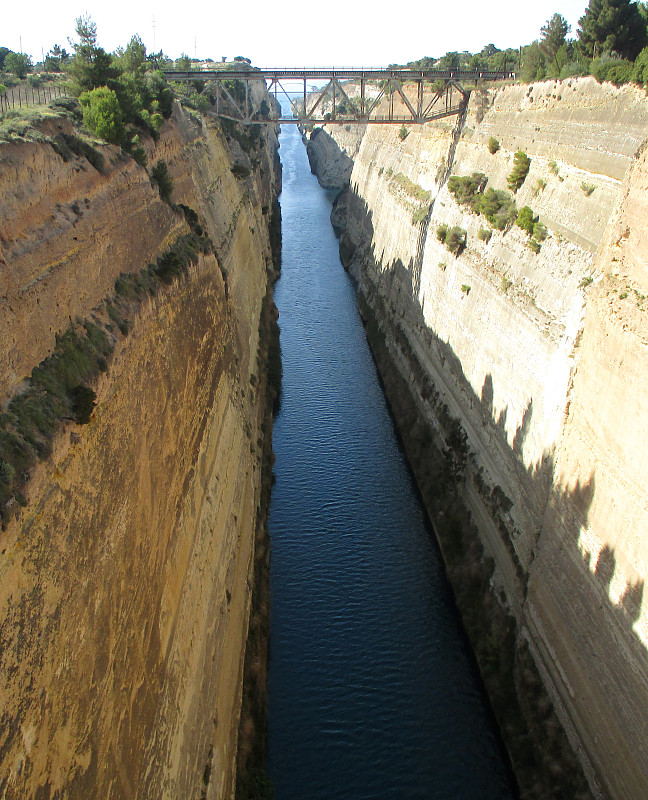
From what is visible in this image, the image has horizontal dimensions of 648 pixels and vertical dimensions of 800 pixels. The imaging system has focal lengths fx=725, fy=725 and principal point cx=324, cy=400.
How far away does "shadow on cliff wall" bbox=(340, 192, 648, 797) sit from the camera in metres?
10.7

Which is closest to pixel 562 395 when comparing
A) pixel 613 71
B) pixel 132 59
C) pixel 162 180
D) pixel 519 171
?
pixel 613 71

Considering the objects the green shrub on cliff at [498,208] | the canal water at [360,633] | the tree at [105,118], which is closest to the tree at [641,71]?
the green shrub on cliff at [498,208]

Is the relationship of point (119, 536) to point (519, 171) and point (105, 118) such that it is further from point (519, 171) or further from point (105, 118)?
point (519, 171)

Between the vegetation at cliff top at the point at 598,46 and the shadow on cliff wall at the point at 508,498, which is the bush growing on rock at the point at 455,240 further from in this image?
the vegetation at cliff top at the point at 598,46

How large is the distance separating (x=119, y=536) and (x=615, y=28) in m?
20.9

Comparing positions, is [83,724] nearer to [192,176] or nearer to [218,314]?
[218,314]

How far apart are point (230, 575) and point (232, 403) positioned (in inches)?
182

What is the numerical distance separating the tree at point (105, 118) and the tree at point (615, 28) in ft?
47.6

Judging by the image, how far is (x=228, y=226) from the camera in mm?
22125

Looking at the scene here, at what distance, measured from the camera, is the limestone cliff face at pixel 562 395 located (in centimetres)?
1069

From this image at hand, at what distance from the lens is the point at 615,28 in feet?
69.4

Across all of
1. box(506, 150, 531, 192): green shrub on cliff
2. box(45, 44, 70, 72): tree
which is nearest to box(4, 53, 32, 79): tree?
box(45, 44, 70, 72): tree

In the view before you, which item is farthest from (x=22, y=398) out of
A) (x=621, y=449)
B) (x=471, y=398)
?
(x=471, y=398)

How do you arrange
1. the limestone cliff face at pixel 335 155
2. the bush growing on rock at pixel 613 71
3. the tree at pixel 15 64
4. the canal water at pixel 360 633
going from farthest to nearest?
the limestone cliff face at pixel 335 155, the tree at pixel 15 64, the bush growing on rock at pixel 613 71, the canal water at pixel 360 633
